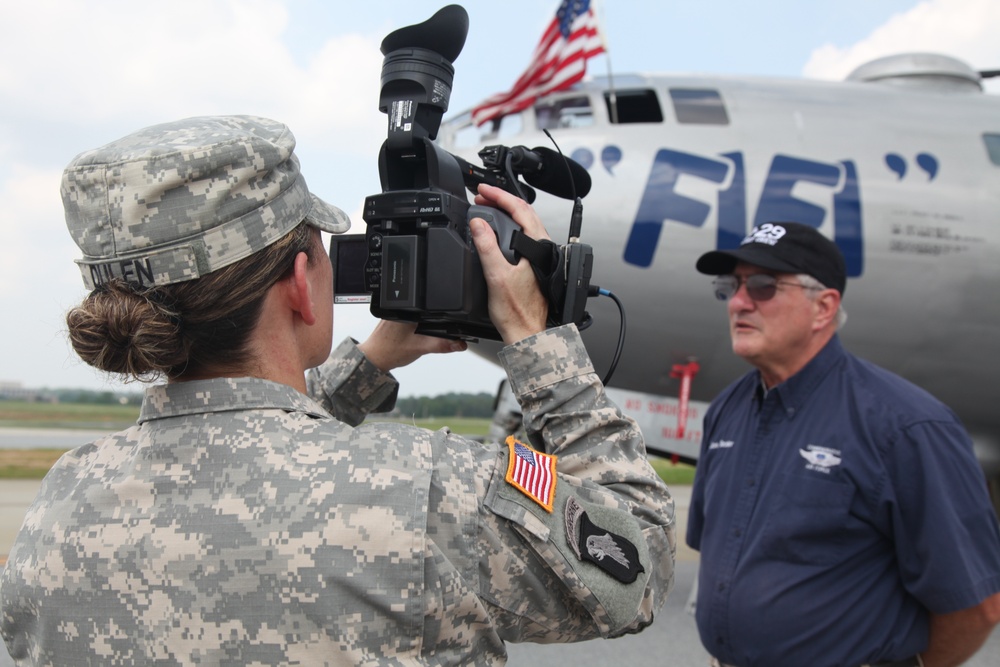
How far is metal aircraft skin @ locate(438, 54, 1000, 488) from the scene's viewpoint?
4543mm

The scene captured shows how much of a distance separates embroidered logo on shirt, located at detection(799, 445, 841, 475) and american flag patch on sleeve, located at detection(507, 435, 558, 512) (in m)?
1.22

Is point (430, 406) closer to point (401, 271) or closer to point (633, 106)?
point (401, 271)

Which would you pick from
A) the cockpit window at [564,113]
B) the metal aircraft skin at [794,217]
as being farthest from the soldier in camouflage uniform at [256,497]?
the cockpit window at [564,113]

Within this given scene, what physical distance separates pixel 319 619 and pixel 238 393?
0.30 metres

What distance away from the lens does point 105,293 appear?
3.23 feet

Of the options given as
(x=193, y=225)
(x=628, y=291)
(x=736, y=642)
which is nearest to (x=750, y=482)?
(x=736, y=642)

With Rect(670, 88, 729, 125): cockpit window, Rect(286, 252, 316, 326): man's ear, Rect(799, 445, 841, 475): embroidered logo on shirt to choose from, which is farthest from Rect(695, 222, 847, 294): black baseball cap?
Rect(670, 88, 729, 125): cockpit window

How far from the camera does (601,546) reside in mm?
1013

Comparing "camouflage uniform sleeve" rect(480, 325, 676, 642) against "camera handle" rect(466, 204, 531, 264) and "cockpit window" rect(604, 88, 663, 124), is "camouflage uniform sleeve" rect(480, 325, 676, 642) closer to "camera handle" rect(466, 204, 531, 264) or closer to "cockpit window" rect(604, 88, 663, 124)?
"camera handle" rect(466, 204, 531, 264)

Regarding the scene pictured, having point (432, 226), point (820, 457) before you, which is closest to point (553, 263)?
point (432, 226)

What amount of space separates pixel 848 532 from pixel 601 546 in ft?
3.98

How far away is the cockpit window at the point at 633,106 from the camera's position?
16.4 ft

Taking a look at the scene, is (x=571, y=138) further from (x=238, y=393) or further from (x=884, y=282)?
(x=238, y=393)

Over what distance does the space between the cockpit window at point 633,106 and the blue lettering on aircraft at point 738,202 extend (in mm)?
405
